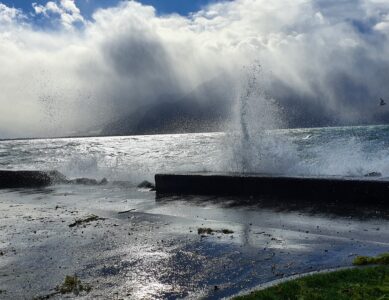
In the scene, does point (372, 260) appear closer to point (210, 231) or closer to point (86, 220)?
point (210, 231)

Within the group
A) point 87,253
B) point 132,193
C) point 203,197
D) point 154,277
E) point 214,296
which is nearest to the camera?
point 214,296

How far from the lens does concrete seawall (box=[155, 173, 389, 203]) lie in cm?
887

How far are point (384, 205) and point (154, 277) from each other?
5.66 metres

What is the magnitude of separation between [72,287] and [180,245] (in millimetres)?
1978

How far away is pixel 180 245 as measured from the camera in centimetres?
629

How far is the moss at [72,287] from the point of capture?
4551 mm

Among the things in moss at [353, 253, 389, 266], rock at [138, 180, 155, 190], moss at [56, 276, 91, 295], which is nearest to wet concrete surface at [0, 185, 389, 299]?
moss at [56, 276, 91, 295]

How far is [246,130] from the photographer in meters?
15.6

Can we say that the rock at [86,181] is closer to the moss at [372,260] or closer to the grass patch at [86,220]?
the grass patch at [86,220]

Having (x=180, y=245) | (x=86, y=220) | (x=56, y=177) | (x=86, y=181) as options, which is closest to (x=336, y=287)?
(x=180, y=245)

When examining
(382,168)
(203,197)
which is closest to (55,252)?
(203,197)

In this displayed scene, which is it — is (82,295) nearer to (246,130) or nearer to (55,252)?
(55,252)

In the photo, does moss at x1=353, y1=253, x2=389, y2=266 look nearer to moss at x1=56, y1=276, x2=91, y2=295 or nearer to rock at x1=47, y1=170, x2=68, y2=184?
moss at x1=56, y1=276, x2=91, y2=295

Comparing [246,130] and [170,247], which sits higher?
[246,130]
